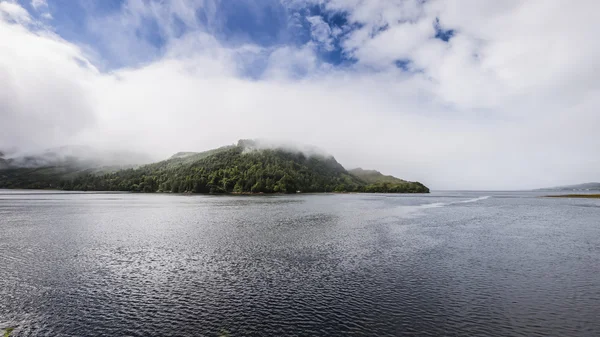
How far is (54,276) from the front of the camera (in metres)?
30.8

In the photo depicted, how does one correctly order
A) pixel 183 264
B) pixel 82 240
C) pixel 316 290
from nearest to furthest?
1. pixel 316 290
2. pixel 183 264
3. pixel 82 240

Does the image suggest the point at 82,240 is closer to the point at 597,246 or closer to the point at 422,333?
the point at 422,333

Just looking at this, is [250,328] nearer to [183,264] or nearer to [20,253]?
[183,264]

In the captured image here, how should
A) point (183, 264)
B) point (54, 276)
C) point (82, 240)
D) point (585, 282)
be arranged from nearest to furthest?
point (585, 282)
point (54, 276)
point (183, 264)
point (82, 240)

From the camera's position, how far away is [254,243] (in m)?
48.2

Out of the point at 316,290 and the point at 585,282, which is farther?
the point at 585,282

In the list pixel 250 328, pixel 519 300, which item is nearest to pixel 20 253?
pixel 250 328

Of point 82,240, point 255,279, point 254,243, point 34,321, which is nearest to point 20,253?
point 82,240

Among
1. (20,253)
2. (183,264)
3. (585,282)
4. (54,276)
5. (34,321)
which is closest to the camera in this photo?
(34,321)

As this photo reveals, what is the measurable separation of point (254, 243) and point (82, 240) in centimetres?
2932

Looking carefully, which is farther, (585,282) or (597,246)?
(597,246)

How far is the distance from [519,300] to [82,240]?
198ft

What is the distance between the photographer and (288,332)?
19.0 metres

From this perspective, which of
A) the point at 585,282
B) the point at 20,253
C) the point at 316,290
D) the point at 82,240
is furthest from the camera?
the point at 82,240
